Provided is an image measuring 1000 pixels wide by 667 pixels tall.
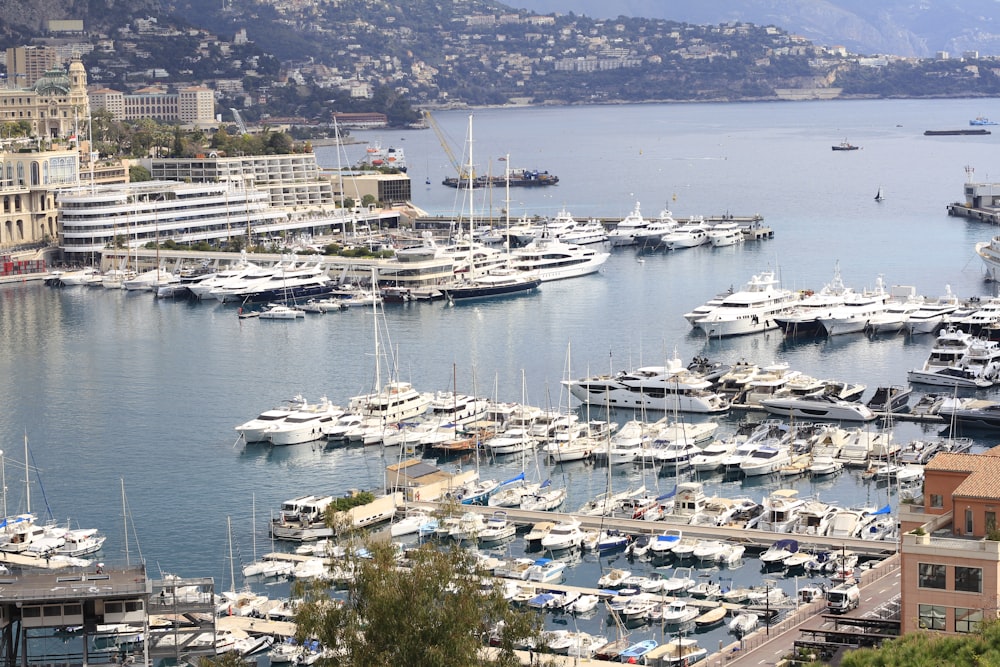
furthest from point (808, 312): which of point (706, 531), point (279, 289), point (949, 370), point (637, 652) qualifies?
point (637, 652)

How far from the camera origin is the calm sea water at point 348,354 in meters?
26.7

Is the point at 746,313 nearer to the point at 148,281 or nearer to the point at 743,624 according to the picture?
the point at 148,281

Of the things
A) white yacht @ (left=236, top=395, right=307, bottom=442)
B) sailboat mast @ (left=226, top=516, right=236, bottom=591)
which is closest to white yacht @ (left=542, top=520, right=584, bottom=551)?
sailboat mast @ (left=226, top=516, right=236, bottom=591)

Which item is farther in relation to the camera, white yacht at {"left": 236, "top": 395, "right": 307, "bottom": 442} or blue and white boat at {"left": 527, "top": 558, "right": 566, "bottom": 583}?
white yacht at {"left": 236, "top": 395, "right": 307, "bottom": 442}

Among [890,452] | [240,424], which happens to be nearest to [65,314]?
[240,424]

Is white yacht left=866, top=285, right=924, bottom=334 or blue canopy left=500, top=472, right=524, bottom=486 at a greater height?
white yacht left=866, top=285, right=924, bottom=334

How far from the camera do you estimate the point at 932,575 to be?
1393 centimetres

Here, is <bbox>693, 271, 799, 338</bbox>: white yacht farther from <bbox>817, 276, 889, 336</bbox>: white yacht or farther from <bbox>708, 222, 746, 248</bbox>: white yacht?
<bbox>708, 222, 746, 248</bbox>: white yacht

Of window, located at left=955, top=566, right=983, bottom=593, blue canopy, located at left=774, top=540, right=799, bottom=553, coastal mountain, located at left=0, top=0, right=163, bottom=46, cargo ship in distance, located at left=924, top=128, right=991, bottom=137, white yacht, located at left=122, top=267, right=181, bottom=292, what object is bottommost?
blue canopy, located at left=774, top=540, right=799, bottom=553

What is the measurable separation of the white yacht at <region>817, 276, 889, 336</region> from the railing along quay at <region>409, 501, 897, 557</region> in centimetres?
1819

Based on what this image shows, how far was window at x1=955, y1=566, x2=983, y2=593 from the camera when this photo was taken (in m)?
13.8

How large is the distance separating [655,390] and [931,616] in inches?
736

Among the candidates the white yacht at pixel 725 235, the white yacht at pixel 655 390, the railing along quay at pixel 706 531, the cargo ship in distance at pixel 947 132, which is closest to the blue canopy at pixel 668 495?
the railing along quay at pixel 706 531

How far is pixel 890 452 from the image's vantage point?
27.5 meters
